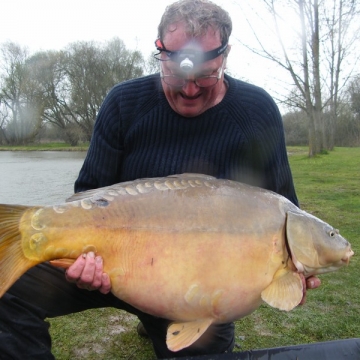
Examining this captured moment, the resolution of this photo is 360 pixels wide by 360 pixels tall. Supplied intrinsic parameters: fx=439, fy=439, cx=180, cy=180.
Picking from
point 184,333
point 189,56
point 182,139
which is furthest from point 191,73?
point 184,333

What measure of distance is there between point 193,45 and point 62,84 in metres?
23.0

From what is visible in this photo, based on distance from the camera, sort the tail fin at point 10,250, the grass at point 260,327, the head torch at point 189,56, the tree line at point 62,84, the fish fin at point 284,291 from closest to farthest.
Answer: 1. the tail fin at point 10,250
2. the fish fin at point 284,291
3. the head torch at point 189,56
4. the grass at point 260,327
5. the tree line at point 62,84

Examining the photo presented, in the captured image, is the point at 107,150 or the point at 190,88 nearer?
the point at 190,88

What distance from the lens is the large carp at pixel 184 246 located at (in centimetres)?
119

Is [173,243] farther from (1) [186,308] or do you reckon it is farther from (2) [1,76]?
(2) [1,76]

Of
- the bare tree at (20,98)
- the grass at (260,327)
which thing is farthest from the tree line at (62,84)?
the grass at (260,327)

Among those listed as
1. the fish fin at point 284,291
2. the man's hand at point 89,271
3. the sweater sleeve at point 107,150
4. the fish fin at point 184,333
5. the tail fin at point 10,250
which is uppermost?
the sweater sleeve at point 107,150

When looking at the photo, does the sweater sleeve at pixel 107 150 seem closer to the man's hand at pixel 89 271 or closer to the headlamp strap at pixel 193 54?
the headlamp strap at pixel 193 54

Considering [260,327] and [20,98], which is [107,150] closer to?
[260,327]

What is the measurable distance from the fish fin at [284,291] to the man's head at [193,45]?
0.67m

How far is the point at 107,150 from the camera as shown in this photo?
1.68 m

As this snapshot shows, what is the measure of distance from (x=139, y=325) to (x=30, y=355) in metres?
0.52

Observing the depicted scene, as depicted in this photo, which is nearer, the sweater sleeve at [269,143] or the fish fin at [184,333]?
the fish fin at [184,333]

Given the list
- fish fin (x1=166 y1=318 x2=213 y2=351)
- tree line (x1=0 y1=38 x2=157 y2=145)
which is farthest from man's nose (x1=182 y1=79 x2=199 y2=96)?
tree line (x1=0 y1=38 x2=157 y2=145)
